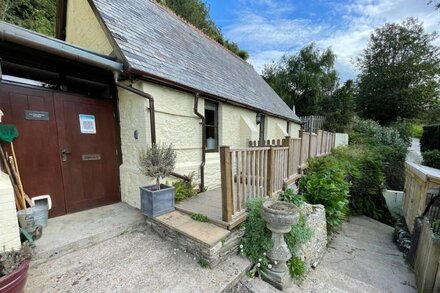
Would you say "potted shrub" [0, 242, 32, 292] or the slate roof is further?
the slate roof

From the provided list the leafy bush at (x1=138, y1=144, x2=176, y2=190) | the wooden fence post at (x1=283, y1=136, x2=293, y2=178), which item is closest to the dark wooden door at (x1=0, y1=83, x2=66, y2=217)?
the leafy bush at (x1=138, y1=144, x2=176, y2=190)

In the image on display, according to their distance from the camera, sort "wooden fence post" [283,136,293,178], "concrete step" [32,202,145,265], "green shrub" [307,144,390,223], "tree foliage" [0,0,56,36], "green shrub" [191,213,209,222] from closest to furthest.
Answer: "concrete step" [32,202,145,265], "green shrub" [191,213,209,222], "wooden fence post" [283,136,293,178], "green shrub" [307,144,390,223], "tree foliage" [0,0,56,36]

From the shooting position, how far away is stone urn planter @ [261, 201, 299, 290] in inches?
105

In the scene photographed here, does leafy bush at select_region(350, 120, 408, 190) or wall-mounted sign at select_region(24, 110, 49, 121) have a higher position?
wall-mounted sign at select_region(24, 110, 49, 121)

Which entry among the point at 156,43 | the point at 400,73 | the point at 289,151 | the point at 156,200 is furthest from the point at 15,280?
the point at 400,73

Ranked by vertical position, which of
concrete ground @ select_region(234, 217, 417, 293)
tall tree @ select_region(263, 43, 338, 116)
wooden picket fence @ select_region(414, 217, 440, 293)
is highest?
tall tree @ select_region(263, 43, 338, 116)

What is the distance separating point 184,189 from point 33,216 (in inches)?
93.0

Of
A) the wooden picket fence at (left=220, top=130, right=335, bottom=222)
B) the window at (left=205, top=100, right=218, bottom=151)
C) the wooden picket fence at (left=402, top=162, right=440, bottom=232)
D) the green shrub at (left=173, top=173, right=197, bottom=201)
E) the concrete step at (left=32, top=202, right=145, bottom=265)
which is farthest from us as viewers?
the window at (left=205, top=100, right=218, bottom=151)

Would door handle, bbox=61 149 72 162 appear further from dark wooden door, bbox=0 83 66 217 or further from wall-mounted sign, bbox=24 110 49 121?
wall-mounted sign, bbox=24 110 49 121

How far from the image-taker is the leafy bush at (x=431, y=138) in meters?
9.57

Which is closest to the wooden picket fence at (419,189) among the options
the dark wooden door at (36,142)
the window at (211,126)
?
the window at (211,126)

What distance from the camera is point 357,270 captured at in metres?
3.68

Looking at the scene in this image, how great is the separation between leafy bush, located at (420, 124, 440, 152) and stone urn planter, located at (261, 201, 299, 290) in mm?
12034

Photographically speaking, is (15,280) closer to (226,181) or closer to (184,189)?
(226,181)
